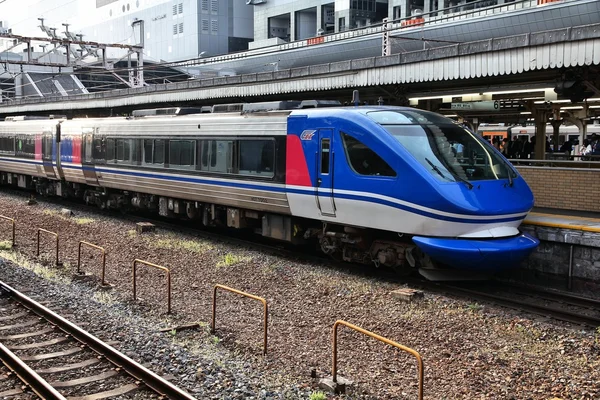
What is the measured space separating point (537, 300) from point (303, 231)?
472cm

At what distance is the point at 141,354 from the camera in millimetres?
7648

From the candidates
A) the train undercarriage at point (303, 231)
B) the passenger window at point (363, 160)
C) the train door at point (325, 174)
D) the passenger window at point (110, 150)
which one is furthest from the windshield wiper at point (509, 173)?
the passenger window at point (110, 150)

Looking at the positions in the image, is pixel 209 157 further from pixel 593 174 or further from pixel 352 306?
pixel 593 174

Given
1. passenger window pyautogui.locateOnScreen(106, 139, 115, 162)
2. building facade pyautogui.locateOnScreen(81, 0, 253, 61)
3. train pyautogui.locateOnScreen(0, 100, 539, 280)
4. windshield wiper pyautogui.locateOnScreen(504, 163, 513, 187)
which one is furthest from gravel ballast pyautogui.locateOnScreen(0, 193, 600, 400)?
building facade pyautogui.locateOnScreen(81, 0, 253, 61)

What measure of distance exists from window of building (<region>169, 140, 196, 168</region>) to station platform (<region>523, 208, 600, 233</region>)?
7.53 meters

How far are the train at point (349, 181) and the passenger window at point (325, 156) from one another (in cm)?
2

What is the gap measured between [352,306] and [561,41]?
595 cm

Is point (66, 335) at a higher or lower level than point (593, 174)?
lower

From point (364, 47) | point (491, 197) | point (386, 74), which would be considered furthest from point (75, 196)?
point (364, 47)

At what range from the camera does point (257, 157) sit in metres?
13.0

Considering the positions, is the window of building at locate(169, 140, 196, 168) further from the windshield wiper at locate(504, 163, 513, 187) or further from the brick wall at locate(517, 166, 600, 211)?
the brick wall at locate(517, 166, 600, 211)

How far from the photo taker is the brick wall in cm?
1340

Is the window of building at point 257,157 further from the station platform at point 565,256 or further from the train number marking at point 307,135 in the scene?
the station platform at point 565,256

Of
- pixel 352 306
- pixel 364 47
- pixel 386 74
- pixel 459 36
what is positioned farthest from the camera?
pixel 364 47
